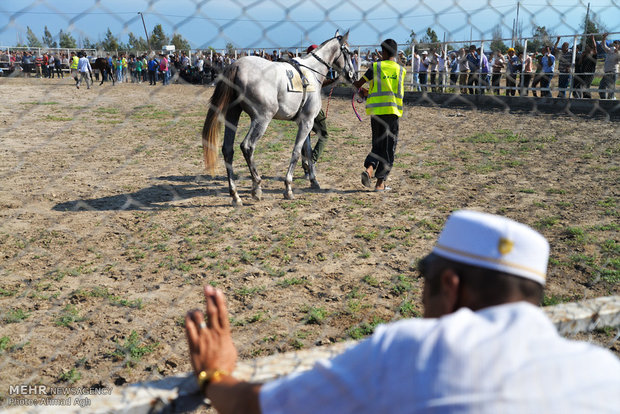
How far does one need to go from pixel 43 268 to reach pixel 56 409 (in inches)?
128

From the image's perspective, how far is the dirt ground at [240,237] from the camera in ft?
10.0

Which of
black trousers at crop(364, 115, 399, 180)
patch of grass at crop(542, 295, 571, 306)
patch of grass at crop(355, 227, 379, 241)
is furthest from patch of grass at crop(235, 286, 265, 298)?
black trousers at crop(364, 115, 399, 180)

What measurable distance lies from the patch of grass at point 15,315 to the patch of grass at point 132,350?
75 cm

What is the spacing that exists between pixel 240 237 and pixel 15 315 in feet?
6.59

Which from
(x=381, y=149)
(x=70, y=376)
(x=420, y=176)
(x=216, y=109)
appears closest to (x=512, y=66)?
(x=420, y=176)

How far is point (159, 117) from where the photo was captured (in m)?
12.2

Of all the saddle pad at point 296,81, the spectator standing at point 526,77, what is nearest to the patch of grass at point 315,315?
the saddle pad at point 296,81

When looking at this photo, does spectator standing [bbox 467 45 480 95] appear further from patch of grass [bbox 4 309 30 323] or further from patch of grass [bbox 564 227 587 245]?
patch of grass [bbox 4 309 30 323]

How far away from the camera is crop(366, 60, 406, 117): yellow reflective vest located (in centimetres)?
575

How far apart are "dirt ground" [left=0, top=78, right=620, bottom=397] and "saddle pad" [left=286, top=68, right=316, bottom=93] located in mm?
915

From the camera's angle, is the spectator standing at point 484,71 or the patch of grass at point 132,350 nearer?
the patch of grass at point 132,350

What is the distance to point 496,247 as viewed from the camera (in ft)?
3.89

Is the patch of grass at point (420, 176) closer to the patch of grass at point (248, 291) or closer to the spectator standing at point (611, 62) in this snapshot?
the patch of grass at point (248, 291)

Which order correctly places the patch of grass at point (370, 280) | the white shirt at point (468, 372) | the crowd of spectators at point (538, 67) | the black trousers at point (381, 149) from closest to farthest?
1. the white shirt at point (468, 372)
2. the patch of grass at point (370, 280)
3. the black trousers at point (381, 149)
4. the crowd of spectators at point (538, 67)
